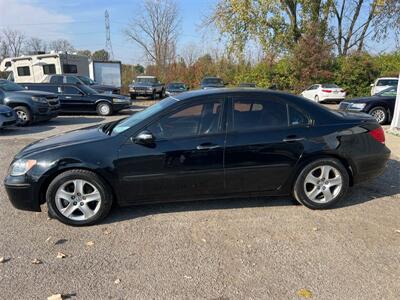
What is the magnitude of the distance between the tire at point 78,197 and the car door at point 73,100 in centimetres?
1143

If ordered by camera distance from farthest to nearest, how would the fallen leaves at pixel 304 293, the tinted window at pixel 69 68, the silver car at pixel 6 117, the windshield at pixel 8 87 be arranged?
the tinted window at pixel 69 68 → the windshield at pixel 8 87 → the silver car at pixel 6 117 → the fallen leaves at pixel 304 293

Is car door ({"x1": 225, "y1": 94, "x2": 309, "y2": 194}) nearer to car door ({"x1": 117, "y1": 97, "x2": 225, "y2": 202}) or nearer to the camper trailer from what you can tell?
car door ({"x1": 117, "y1": 97, "x2": 225, "y2": 202})

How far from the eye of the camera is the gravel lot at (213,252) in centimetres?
272

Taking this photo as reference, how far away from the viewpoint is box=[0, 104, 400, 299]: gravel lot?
2.72 m

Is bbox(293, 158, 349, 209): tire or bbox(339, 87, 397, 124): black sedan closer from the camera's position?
bbox(293, 158, 349, 209): tire

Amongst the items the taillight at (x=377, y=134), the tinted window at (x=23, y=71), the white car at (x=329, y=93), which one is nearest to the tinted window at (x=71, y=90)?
the tinted window at (x=23, y=71)

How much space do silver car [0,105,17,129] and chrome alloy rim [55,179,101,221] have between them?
7439mm

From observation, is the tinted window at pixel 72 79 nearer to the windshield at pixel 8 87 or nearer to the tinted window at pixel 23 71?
the windshield at pixel 8 87

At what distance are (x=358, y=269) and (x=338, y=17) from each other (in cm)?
2882

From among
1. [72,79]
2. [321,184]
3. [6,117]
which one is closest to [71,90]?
[72,79]

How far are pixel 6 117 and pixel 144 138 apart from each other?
8.05 metres

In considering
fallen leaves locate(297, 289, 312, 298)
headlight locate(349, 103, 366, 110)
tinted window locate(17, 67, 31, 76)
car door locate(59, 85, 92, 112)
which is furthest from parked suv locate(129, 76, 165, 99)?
fallen leaves locate(297, 289, 312, 298)

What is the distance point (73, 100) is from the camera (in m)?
14.3

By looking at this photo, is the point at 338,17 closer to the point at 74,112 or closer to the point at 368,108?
the point at 368,108
